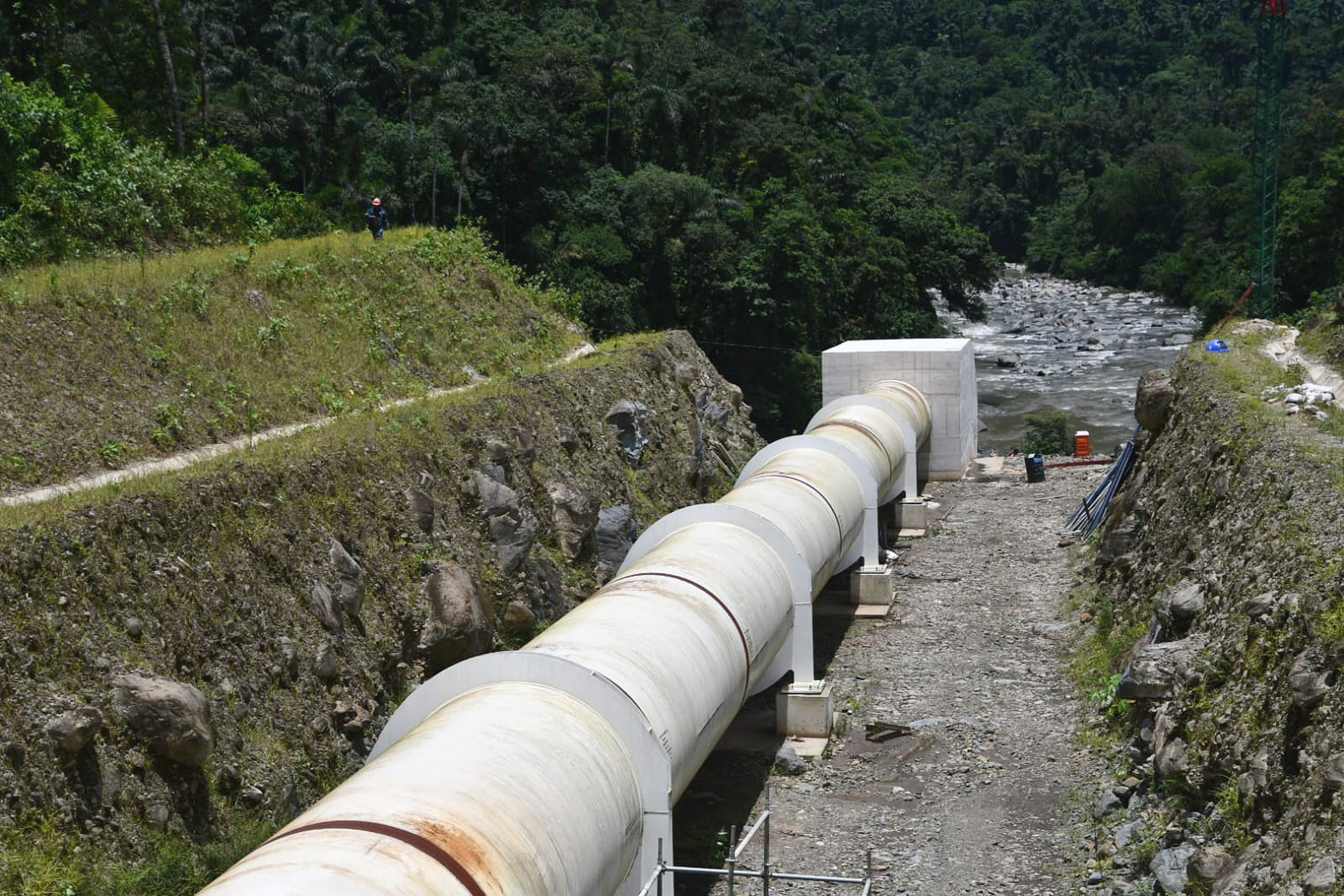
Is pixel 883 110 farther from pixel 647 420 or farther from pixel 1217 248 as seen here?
pixel 647 420

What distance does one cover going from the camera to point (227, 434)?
18188 millimetres

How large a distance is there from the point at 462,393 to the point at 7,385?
8.18m

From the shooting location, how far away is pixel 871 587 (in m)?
22.4

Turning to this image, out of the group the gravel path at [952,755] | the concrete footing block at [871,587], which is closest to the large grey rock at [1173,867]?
the gravel path at [952,755]

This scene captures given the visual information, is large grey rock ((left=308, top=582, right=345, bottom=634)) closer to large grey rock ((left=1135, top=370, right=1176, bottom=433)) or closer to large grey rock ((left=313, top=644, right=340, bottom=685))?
large grey rock ((left=313, top=644, right=340, bottom=685))

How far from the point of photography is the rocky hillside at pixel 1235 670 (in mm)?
9820

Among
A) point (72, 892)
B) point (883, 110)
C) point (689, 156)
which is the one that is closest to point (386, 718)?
point (72, 892)

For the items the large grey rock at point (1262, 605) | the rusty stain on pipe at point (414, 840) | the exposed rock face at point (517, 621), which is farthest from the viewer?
the exposed rock face at point (517, 621)

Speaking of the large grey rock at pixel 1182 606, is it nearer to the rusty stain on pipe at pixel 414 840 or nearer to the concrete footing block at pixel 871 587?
the concrete footing block at pixel 871 587

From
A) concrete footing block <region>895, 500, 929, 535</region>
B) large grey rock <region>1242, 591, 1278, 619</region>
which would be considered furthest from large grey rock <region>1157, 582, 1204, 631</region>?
concrete footing block <region>895, 500, 929, 535</region>

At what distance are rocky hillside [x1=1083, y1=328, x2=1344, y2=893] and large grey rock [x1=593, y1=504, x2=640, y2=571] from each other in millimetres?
8163

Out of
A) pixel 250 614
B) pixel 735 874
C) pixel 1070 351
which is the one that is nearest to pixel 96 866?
pixel 250 614

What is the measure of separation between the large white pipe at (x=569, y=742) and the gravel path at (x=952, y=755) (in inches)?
70.6

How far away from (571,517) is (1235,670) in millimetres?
11487
